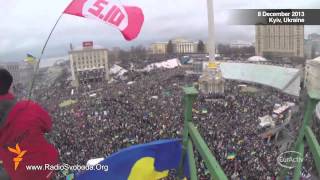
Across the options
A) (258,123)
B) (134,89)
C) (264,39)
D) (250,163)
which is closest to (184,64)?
(264,39)

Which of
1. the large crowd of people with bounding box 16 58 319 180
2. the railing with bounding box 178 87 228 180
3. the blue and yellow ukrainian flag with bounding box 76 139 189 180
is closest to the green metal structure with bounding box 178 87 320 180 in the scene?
the railing with bounding box 178 87 228 180

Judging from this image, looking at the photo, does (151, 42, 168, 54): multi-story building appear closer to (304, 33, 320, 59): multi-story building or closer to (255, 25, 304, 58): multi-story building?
(255, 25, 304, 58): multi-story building

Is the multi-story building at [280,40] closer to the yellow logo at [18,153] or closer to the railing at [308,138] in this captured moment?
the railing at [308,138]

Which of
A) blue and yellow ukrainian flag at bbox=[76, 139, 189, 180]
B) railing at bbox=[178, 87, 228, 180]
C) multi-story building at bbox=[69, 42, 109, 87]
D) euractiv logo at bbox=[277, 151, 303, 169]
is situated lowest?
multi-story building at bbox=[69, 42, 109, 87]

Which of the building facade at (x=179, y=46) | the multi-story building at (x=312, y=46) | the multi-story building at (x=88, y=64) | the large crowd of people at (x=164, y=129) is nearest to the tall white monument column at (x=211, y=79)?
the large crowd of people at (x=164, y=129)

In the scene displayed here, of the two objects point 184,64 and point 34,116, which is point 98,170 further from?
point 184,64
